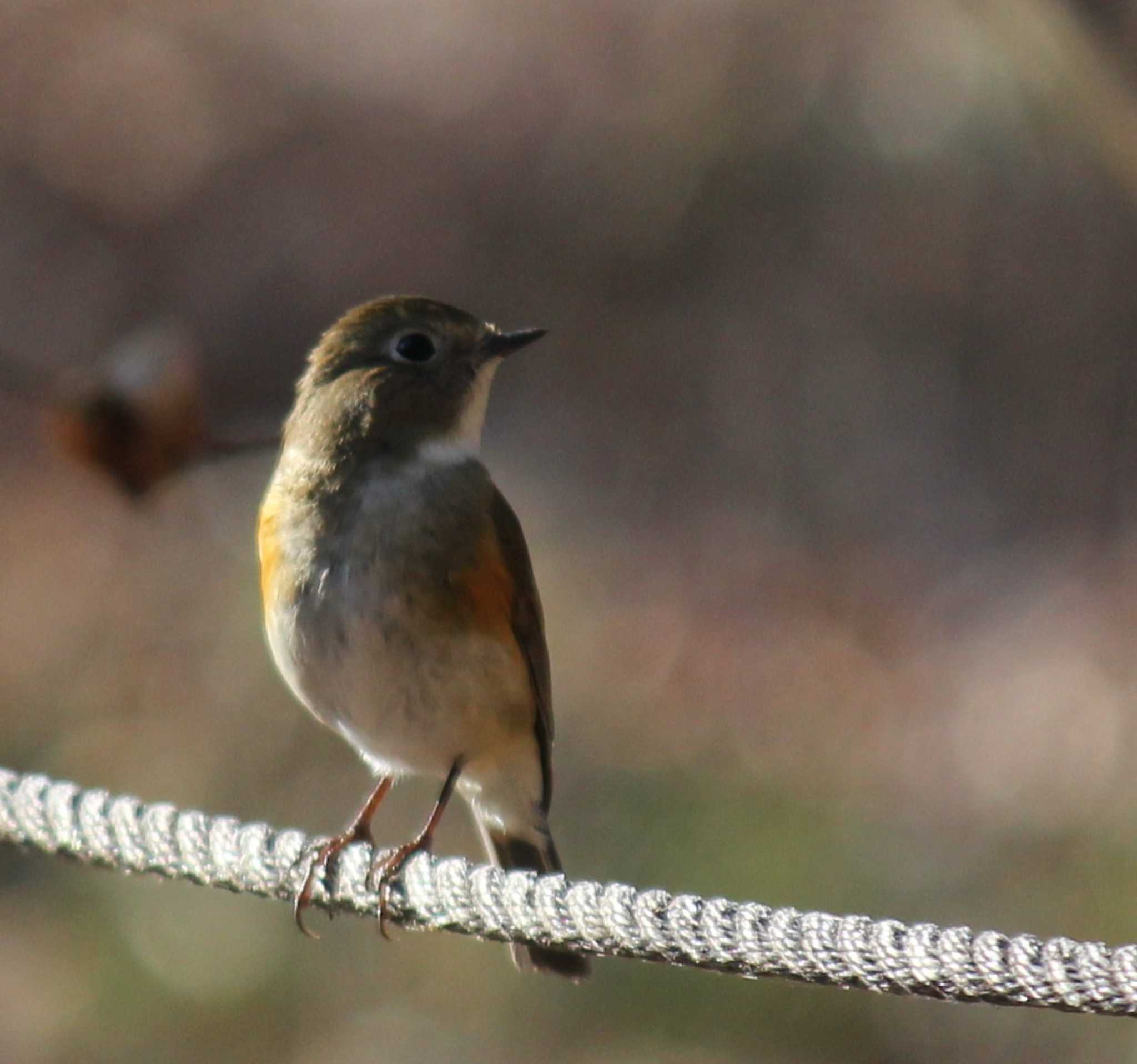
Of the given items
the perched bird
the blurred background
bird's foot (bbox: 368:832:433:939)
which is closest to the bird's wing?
the perched bird

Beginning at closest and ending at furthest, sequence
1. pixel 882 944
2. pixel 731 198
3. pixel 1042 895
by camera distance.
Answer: pixel 882 944
pixel 1042 895
pixel 731 198

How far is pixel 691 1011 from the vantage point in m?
5.77

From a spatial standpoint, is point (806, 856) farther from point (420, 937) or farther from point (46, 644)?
point (46, 644)

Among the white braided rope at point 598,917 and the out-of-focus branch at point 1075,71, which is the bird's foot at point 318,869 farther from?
the out-of-focus branch at point 1075,71

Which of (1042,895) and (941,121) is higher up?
(941,121)

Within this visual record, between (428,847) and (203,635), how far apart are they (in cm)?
542

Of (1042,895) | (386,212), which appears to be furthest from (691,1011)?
(386,212)

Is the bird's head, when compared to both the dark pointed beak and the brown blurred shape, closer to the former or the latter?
the dark pointed beak

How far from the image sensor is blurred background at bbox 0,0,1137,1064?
235 inches

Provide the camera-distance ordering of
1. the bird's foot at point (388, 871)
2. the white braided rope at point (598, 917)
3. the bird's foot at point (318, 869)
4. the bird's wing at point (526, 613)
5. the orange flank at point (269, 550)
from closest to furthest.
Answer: the white braided rope at point (598, 917)
the bird's foot at point (388, 871)
the bird's foot at point (318, 869)
the orange flank at point (269, 550)
the bird's wing at point (526, 613)

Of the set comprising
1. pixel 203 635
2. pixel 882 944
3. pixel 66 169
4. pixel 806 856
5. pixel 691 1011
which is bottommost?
pixel 882 944

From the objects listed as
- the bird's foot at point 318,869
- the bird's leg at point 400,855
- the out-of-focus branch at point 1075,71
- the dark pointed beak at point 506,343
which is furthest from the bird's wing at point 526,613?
the out-of-focus branch at point 1075,71

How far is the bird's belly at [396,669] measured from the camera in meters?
3.64

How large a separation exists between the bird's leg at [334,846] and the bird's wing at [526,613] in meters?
0.40
